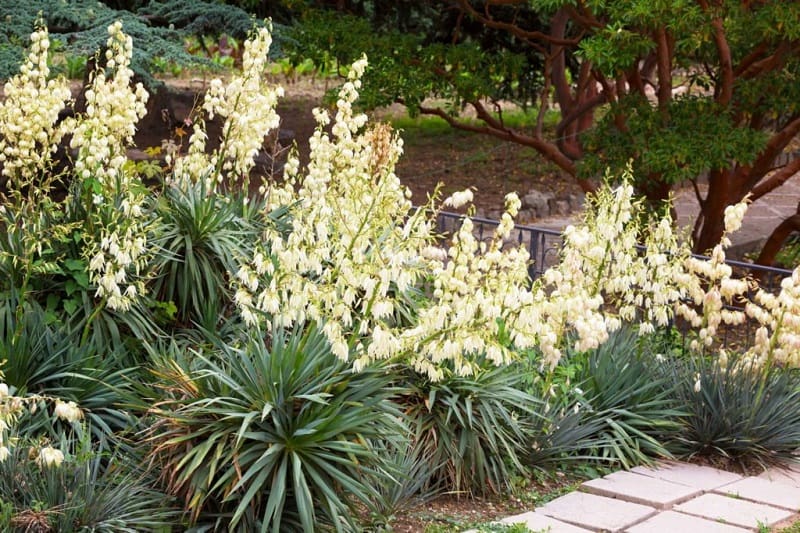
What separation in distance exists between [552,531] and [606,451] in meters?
1.26

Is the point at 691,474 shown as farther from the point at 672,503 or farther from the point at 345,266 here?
the point at 345,266

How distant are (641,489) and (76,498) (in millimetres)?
2957

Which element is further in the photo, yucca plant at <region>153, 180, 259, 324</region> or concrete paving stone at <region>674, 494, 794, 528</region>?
yucca plant at <region>153, 180, 259, 324</region>

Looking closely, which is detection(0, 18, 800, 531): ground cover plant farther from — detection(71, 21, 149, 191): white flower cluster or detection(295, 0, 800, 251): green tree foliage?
detection(295, 0, 800, 251): green tree foliage

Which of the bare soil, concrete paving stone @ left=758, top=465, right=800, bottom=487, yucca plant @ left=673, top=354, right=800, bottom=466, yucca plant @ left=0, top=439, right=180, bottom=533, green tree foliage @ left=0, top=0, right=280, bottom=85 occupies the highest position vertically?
green tree foliage @ left=0, top=0, right=280, bottom=85

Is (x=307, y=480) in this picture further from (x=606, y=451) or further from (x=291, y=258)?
(x=606, y=451)

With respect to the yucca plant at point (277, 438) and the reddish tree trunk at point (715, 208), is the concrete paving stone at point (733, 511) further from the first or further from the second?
the reddish tree trunk at point (715, 208)

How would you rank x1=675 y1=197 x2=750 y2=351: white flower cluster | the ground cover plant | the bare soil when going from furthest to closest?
the bare soil → x1=675 y1=197 x2=750 y2=351: white flower cluster → the ground cover plant

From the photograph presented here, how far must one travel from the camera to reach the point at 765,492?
244 inches

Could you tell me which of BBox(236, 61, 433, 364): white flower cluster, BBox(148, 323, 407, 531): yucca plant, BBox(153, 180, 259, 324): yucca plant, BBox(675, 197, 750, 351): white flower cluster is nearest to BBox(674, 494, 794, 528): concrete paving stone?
BBox(675, 197, 750, 351): white flower cluster

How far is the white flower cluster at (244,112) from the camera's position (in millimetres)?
6695

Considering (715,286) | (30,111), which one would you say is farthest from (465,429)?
(30,111)

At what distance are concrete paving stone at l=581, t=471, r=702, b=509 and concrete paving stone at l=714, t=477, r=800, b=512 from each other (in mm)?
234

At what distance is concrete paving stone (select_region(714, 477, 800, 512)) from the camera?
19.7 feet
